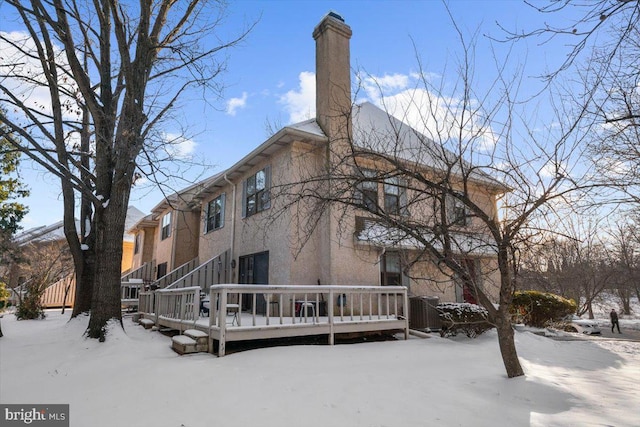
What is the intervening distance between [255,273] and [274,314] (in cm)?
201

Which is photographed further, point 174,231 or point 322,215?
point 174,231

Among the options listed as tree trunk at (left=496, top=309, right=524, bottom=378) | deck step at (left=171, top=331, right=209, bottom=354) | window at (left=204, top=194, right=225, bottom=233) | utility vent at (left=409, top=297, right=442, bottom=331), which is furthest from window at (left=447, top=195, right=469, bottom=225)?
window at (left=204, top=194, right=225, bottom=233)

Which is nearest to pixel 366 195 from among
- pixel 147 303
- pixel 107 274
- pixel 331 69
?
pixel 107 274

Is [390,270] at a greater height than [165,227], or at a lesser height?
lesser

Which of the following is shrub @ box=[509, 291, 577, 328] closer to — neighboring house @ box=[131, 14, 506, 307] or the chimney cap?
neighboring house @ box=[131, 14, 506, 307]

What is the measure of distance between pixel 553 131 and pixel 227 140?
24.4 ft

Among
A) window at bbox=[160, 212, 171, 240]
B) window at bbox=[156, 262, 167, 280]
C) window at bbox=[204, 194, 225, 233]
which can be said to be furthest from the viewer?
window at bbox=[160, 212, 171, 240]

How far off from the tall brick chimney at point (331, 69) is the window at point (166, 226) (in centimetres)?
1146

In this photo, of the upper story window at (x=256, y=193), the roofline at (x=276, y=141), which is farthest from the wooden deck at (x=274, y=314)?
the roofline at (x=276, y=141)

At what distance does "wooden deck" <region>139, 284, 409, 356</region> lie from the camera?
6695mm

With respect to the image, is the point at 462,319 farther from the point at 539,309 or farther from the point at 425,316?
the point at 539,309

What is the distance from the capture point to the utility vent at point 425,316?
9.73 meters

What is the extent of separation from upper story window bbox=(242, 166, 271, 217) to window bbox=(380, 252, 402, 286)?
12.9ft

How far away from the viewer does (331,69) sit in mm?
11078
